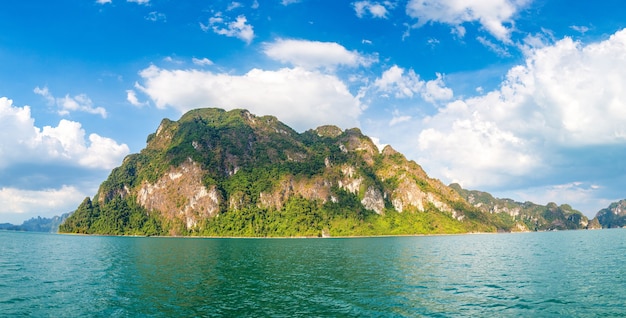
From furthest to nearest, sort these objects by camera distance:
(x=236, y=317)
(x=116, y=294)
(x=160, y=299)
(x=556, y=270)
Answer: (x=556, y=270) → (x=116, y=294) → (x=160, y=299) → (x=236, y=317)

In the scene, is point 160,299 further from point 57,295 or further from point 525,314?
point 525,314

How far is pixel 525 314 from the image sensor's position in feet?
132

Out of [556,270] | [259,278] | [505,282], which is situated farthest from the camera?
[556,270]

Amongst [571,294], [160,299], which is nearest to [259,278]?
[160,299]

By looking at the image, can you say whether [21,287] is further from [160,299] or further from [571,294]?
[571,294]

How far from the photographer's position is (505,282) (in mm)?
61156

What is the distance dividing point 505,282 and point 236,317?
4615cm

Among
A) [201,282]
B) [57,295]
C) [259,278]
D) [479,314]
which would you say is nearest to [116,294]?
[57,295]

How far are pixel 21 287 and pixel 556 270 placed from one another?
9535 centimetres

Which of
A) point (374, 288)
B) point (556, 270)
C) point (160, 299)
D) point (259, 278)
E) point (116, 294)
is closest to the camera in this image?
point (160, 299)

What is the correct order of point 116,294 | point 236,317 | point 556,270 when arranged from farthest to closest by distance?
point 556,270, point 116,294, point 236,317

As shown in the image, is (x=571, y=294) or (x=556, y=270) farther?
(x=556, y=270)

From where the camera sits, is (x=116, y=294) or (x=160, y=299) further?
(x=116, y=294)

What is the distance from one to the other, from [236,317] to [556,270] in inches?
2603
